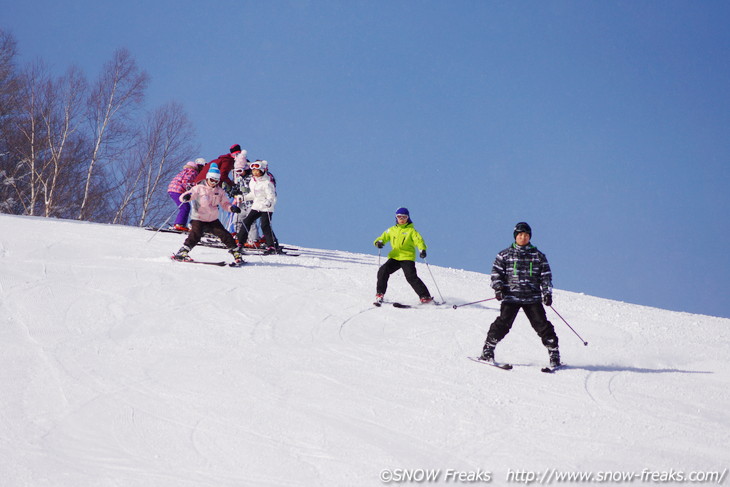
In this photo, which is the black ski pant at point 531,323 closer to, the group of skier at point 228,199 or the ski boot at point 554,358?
the ski boot at point 554,358

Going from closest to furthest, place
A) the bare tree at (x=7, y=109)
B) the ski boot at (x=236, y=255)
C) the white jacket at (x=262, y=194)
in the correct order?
the ski boot at (x=236, y=255) < the white jacket at (x=262, y=194) < the bare tree at (x=7, y=109)

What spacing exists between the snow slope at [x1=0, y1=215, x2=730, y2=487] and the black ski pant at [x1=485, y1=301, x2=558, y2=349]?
39 cm

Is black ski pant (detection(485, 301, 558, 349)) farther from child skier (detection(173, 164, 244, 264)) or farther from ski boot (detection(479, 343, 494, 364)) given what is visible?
child skier (detection(173, 164, 244, 264))

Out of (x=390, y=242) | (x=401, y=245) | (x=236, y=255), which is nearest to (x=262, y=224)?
(x=236, y=255)

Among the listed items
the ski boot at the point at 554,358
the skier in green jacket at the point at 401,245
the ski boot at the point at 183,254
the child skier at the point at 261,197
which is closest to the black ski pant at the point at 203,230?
the ski boot at the point at 183,254

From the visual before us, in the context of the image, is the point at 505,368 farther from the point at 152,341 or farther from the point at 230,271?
the point at 230,271

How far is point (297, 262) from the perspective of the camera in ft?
41.0

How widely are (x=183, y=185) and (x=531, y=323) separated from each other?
32.6ft

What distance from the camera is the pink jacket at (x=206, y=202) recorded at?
10.4 meters

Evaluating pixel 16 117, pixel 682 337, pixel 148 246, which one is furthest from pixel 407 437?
pixel 16 117

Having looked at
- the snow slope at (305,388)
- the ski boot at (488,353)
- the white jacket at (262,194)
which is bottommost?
the snow slope at (305,388)

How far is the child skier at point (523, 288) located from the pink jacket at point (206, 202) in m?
5.51

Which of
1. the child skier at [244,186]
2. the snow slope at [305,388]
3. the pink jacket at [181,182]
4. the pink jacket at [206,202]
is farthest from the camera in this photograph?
the pink jacket at [181,182]

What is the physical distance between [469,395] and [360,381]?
0.96 metres
